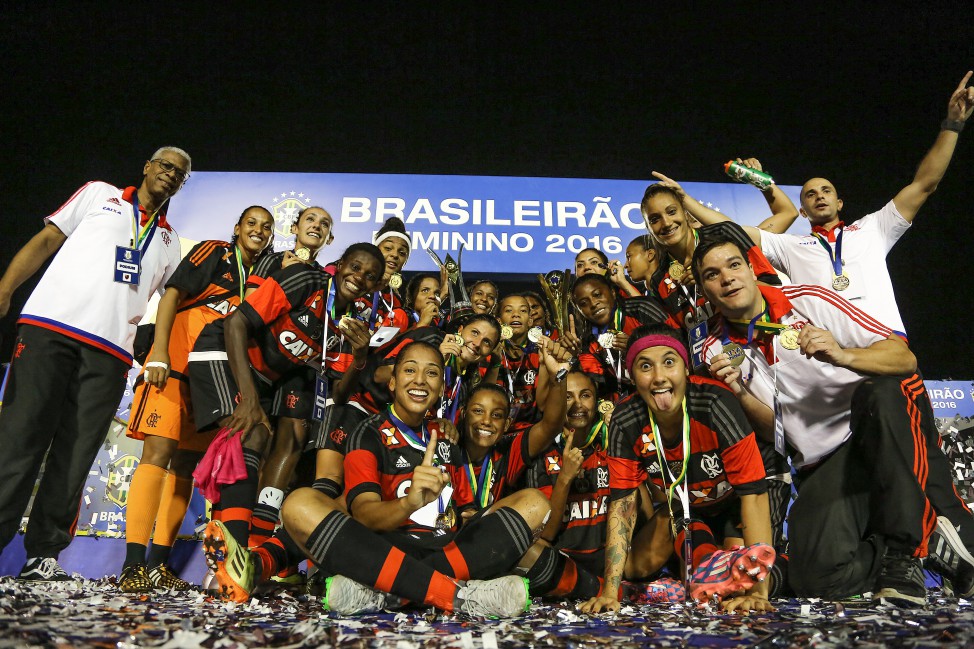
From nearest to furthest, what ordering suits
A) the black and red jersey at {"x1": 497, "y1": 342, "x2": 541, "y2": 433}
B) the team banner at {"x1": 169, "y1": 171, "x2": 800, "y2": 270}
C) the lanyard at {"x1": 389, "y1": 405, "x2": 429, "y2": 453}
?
the lanyard at {"x1": 389, "y1": 405, "x2": 429, "y2": 453}, the black and red jersey at {"x1": 497, "y1": 342, "x2": 541, "y2": 433}, the team banner at {"x1": 169, "y1": 171, "x2": 800, "y2": 270}

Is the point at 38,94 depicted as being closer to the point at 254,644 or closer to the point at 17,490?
the point at 17,490

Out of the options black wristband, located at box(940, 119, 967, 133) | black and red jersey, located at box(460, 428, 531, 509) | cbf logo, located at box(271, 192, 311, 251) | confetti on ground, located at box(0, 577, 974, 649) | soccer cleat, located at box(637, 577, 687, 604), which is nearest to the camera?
confetti on ground, located at box(0, 577, 974, 649)

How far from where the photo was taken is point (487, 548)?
6.94 ft

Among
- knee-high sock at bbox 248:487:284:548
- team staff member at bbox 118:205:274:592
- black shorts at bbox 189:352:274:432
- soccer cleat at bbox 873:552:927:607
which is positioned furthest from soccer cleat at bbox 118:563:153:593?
soccer cleat at bbox 873:552:927:607

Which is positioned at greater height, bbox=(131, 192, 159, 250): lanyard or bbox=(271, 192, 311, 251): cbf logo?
bbox=(271, 192, 311, 251): cbf logo

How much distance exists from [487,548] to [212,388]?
1.46 metres

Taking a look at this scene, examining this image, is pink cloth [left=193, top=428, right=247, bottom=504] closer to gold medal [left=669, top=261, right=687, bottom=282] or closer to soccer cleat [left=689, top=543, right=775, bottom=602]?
soccer cleat [left=689, top=543, right=775, bottom=602]

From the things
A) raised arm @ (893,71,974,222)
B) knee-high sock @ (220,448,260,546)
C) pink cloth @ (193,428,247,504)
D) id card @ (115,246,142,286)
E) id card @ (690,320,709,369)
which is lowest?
knee-high sock @ (220,448,260,546)

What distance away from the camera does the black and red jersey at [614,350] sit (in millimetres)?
3326

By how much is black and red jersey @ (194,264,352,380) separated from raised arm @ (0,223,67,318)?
811 millimetres

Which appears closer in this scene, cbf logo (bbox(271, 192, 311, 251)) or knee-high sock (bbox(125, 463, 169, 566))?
knee-high sock (bbox(125, 463, 169, 566))

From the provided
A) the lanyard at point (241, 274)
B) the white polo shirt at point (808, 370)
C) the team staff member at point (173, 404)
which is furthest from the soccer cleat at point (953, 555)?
the lanyard at point (241, 274)

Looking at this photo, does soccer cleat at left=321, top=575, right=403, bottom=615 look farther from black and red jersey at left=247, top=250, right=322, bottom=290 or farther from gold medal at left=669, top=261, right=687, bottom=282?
gold medal at left=669, top=261, right=687, bottom=282

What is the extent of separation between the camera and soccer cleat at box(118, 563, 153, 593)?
2.49 meters
